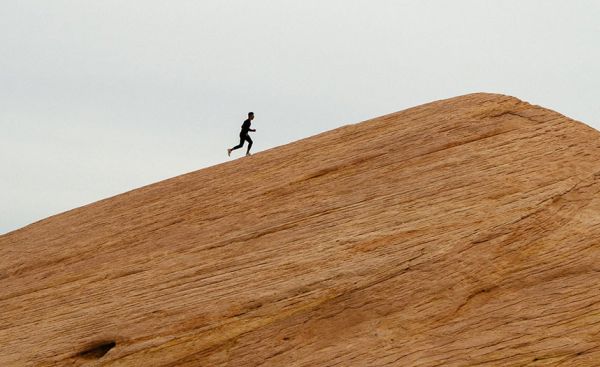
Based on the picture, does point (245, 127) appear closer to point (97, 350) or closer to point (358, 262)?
point (358, 262)

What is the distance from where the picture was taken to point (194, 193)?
2222cm

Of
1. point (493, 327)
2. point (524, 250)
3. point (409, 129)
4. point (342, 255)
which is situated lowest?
point (493, 327)

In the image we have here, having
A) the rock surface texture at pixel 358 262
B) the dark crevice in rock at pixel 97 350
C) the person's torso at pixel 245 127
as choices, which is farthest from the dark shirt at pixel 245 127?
the dark crevice in rock at pixel 97 350

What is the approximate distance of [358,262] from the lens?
16359 millimetres

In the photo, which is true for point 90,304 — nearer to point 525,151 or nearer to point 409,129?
point 409,129

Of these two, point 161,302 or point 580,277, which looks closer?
point 580,277

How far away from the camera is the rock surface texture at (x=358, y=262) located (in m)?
14.9

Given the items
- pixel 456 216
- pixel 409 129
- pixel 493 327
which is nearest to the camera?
pixel 493 327

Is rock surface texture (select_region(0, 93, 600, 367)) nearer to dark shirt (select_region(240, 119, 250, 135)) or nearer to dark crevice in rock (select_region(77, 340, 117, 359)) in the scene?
dark crevice in rock (select_region(77, 340, 117, 359))

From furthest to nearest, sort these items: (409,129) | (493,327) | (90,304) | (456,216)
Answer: (409,129) → (90,304) → (456,216) → (493,327)

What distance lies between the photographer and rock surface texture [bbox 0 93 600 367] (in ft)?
49.0

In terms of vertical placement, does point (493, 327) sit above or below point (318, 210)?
below

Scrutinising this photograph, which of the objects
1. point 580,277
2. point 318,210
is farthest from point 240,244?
point 580,277

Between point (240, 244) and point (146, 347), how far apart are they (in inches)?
148
